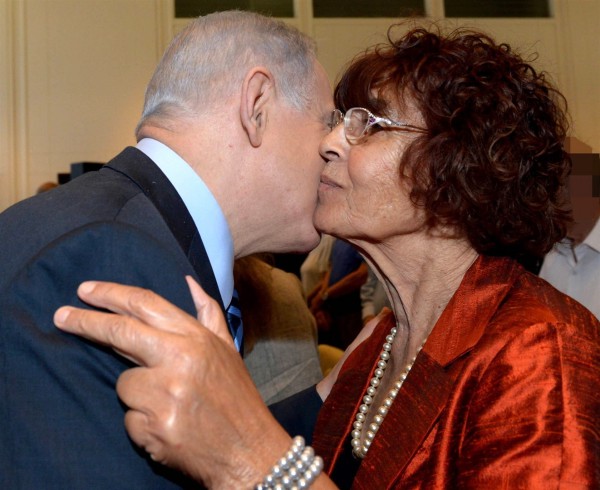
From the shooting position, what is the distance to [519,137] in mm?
1607

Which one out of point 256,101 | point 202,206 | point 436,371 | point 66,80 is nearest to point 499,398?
point 436,371

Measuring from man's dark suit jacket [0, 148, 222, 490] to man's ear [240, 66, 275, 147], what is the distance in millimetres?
472

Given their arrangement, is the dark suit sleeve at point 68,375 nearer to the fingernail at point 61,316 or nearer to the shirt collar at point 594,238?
the fingernail at point 61,316

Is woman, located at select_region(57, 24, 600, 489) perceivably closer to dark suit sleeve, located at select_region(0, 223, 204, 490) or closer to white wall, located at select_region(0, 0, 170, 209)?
dark suit sleeve, located at select_region(0, 223, 204, 490)

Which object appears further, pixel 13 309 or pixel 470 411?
Answer: pixel 470 411

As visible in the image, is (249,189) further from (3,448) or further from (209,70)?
(3,448)

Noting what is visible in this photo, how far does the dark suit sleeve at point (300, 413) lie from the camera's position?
1.90 m

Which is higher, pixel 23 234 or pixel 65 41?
pixel 65 41

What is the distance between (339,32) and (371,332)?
18.7 feet

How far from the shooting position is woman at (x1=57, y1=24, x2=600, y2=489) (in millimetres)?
1071

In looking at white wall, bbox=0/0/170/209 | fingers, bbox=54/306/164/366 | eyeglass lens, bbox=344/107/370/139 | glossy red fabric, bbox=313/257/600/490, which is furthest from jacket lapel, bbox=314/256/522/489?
white wall, bbox=0/0/170/209

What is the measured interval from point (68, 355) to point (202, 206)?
0.49 metres

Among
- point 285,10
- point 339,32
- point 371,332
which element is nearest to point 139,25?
point 285,10

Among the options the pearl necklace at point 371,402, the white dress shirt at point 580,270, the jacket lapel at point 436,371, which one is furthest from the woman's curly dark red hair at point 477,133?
the white dress shirt at point 580,270
